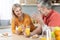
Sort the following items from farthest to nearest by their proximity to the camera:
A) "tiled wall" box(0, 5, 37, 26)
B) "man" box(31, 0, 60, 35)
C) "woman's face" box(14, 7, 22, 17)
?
"tiled wall" box(0, 5, 37, 26) < "woman's face" box(14, 7, 22, 17) < "man" box(31, 0, 60, 35)

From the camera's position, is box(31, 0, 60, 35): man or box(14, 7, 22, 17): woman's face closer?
box(31, 0, 60, 35): man

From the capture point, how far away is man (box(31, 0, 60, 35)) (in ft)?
7.27

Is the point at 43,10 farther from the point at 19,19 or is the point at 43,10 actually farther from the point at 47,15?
the point at 19,19

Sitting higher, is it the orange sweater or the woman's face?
the woman's face

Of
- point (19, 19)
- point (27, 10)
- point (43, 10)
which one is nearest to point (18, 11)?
point (19, 19)

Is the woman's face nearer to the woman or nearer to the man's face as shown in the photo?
the woman

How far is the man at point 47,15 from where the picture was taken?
2215mm

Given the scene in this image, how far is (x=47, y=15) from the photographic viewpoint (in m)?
2.38

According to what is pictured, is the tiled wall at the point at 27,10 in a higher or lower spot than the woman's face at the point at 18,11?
lower

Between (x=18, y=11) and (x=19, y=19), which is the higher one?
(x=18, y=11)

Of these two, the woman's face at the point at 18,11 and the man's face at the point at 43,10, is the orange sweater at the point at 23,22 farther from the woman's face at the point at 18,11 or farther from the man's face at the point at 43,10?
the man's face at the point at 43,10

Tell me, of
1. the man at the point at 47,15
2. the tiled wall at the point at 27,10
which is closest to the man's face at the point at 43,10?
the man at the point at 47,15

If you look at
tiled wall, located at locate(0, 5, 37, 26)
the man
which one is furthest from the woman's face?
tiled wall, located at locate(0, 5, 37, 26)

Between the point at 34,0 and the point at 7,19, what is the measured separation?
833 millimetres
